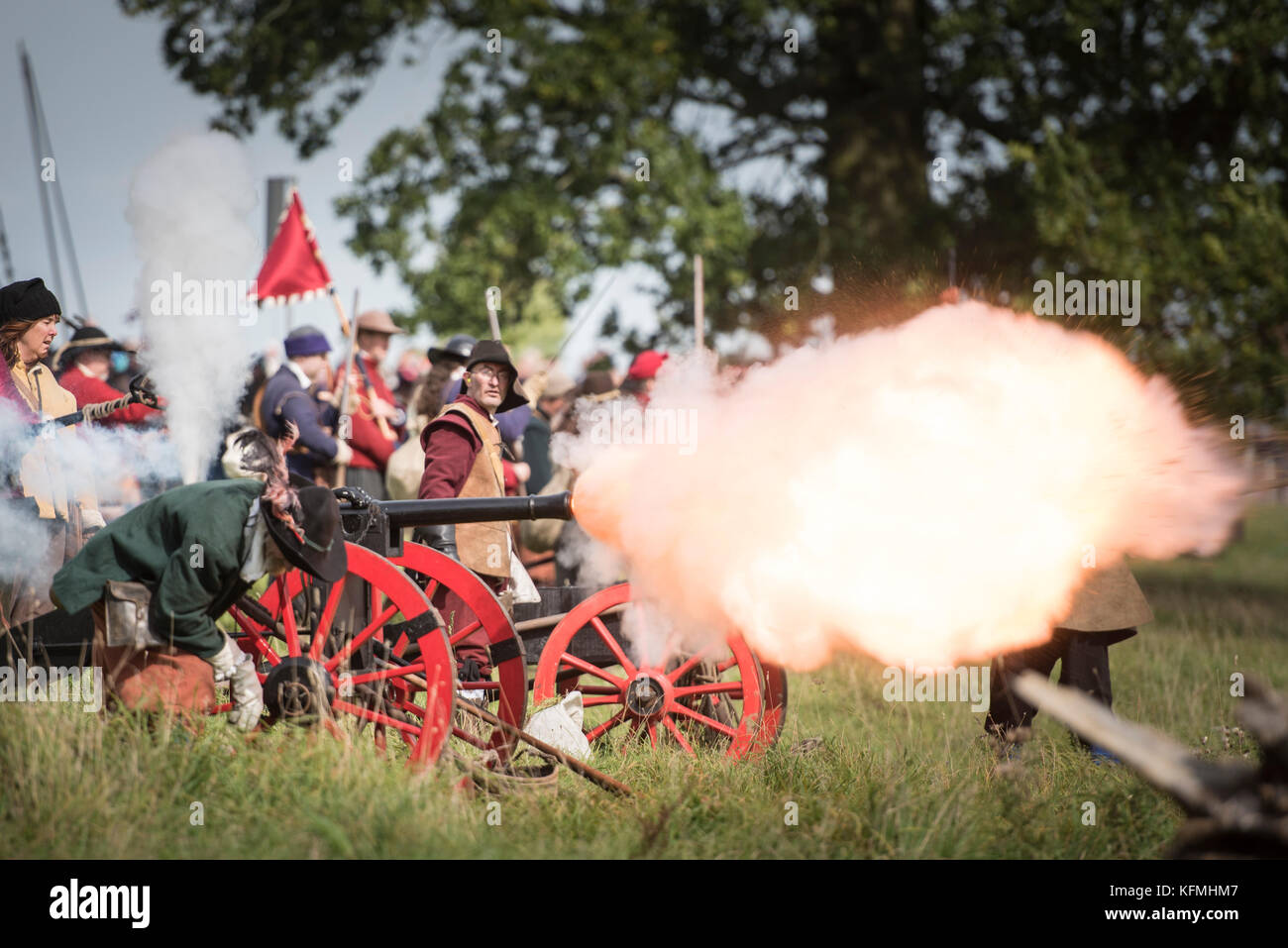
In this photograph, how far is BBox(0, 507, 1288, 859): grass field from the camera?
3.89m

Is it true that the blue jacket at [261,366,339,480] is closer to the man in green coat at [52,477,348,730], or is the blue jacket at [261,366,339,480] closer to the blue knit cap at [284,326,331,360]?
the blue knit cap at [284,326,331,360]

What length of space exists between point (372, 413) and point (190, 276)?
2.16 metres

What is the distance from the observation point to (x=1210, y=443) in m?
5.11

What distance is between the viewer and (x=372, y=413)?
8.80 meters

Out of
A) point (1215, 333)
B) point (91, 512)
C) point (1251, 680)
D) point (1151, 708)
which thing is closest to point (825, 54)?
point (1215, 333)

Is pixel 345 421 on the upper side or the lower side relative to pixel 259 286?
lower

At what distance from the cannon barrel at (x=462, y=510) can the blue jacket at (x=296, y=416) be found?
2.69 m

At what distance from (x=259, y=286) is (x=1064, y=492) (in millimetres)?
6031

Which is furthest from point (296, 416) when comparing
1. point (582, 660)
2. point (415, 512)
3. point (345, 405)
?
point (582, 660)

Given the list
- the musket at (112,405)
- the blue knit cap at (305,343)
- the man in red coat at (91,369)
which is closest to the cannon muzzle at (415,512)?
the musket at (112,405)

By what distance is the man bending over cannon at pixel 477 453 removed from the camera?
19.9 feet

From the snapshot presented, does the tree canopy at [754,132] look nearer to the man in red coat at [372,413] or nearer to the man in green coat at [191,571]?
the man in red coat at [372,413]

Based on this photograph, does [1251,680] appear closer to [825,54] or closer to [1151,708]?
[1151,708]

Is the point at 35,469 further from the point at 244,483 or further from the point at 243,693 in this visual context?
the point at 243,693
